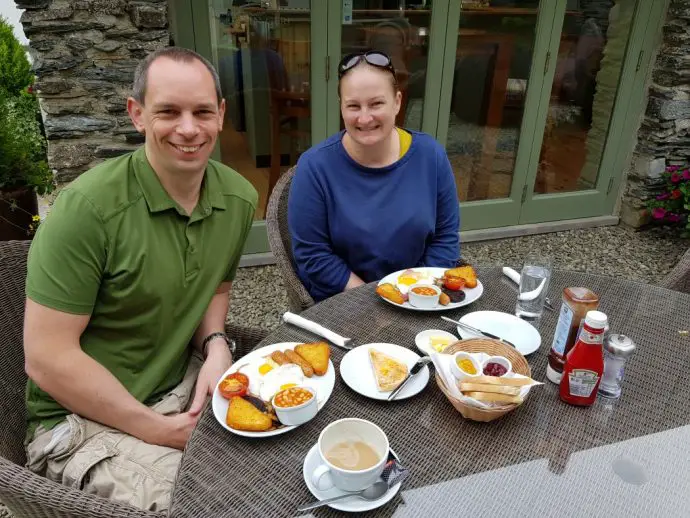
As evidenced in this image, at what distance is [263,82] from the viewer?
11.0 feet

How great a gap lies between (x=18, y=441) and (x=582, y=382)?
1343 mm

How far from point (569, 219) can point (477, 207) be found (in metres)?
0.85

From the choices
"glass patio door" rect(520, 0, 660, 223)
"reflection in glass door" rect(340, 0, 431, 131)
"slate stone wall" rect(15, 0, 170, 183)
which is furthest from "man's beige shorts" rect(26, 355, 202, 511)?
"glass patio door" rect(520, 0, 660, 223)

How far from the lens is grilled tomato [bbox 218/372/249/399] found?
1168 millimetres

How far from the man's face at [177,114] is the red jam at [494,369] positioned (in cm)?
89

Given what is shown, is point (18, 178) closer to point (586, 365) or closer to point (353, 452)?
point (353, 452)

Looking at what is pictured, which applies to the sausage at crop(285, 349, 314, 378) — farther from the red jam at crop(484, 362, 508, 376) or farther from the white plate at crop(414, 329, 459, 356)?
the red jam at crop(484, 362, 508, 376)

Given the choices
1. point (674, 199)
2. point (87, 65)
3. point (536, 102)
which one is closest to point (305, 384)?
point (87, 65)

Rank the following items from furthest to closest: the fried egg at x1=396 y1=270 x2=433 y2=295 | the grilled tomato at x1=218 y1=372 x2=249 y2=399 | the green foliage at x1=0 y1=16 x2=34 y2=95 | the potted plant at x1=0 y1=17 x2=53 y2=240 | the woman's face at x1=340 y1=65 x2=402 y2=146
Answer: the green foliage at x1=0 y1=16 x2=34 y2=95, the potted plant at x1=0 y1=17 x2=53 y2=240, the woman's face at x1=340 y1=65 x2=402 y2=146, the fried egg at x1=396 y1=270 x2=433 y2=295, the grilled tomato at x1=218 y1=372 x2=249 y2=399

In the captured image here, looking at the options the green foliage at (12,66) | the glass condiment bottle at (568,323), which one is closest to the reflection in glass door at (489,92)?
the glass condiment bottle at (568,323)

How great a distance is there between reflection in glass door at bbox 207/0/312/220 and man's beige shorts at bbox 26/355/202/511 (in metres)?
2.37

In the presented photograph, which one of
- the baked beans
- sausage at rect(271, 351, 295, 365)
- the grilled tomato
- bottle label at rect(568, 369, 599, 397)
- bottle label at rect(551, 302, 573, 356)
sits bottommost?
the grilled tomato

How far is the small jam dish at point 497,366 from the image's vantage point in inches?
45.4

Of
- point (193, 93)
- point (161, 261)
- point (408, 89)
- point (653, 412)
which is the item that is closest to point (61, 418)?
point (161, 261)
